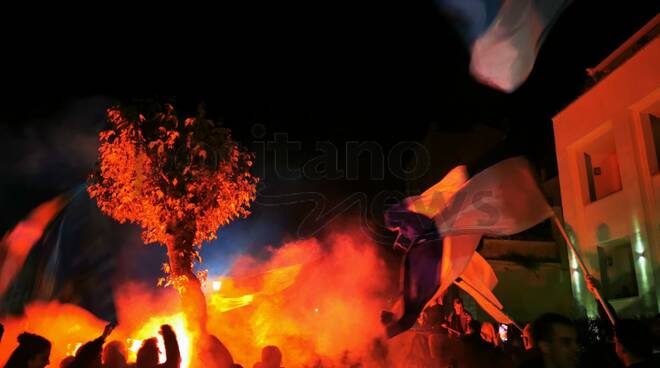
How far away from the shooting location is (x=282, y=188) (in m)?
16.8

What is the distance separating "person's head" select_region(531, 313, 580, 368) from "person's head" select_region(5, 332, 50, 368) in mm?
4367

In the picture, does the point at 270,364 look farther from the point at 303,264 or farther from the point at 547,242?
the point at 547,242

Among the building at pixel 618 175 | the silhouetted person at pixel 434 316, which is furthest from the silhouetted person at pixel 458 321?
the building at pixel 618 175

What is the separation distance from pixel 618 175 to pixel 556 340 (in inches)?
544

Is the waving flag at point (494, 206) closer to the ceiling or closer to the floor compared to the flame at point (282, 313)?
closer to the ceiling

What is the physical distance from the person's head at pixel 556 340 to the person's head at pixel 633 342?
13.1 inches

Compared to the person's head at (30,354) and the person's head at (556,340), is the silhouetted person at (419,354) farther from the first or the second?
the person's head at (30,354)

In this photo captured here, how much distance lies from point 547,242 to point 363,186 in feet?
23.5

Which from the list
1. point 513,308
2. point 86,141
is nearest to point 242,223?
point 86,141

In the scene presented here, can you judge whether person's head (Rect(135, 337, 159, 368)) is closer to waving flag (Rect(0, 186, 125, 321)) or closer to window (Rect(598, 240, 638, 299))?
waving flag (Rect(0, 186, 125, 321))

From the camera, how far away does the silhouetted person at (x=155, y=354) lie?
5371mm

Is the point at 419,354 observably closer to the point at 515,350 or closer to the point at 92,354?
the point at 515,350

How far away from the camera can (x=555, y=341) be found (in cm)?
414

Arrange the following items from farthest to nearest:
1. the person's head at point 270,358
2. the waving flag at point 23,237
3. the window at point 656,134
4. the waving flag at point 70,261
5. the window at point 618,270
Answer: the window at point 618,270
the window at point 656,134
the waving flag at point 70,261
the waving flag at point 23,237
the person's head at point 270,358
